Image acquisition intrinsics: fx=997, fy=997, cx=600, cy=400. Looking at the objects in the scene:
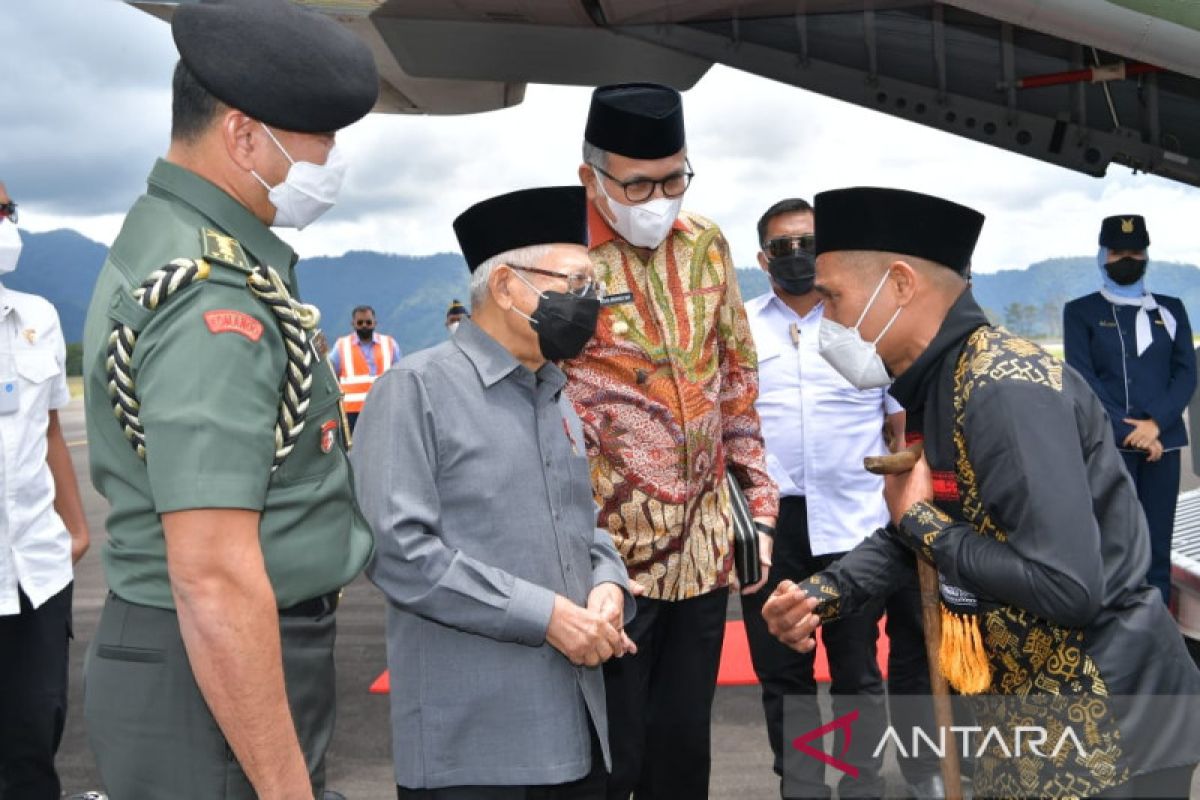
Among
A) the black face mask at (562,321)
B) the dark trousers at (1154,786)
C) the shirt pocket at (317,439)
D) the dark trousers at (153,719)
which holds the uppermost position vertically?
the black face mask at (562,321)

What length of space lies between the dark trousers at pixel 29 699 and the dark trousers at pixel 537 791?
1358mm

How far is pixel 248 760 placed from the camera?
1.23 metres

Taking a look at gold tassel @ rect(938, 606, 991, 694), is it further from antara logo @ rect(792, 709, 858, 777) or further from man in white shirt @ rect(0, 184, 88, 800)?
man in white shirt @ rect(0, 184, 88, 800)

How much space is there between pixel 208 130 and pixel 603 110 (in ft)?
3.94

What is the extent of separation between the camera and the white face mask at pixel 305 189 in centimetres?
142

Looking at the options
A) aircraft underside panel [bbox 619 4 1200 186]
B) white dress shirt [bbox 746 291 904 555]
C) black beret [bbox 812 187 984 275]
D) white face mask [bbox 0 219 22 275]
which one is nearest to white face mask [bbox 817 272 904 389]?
black beret [bbox 812 187 984 275]

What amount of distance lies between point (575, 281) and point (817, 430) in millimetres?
1623

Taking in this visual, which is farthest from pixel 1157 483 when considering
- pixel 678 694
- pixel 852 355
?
pixel 852 355

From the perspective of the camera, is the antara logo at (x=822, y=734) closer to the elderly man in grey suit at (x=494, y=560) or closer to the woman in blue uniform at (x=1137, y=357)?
the elderly man in grey suit at (x=494, y=560)

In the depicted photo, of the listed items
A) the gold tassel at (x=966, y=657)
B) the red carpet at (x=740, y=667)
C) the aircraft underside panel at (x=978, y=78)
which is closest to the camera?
the gold tassel at (x=966, y=657)

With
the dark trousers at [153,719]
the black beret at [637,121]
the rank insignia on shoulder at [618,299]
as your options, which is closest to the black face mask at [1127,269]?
the black beret at [637,121]

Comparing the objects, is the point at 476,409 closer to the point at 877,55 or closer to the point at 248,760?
the point at 248,760

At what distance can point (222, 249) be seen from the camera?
1.29 meters

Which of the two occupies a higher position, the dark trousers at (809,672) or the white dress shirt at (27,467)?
the white dress shirt at (27,467)
